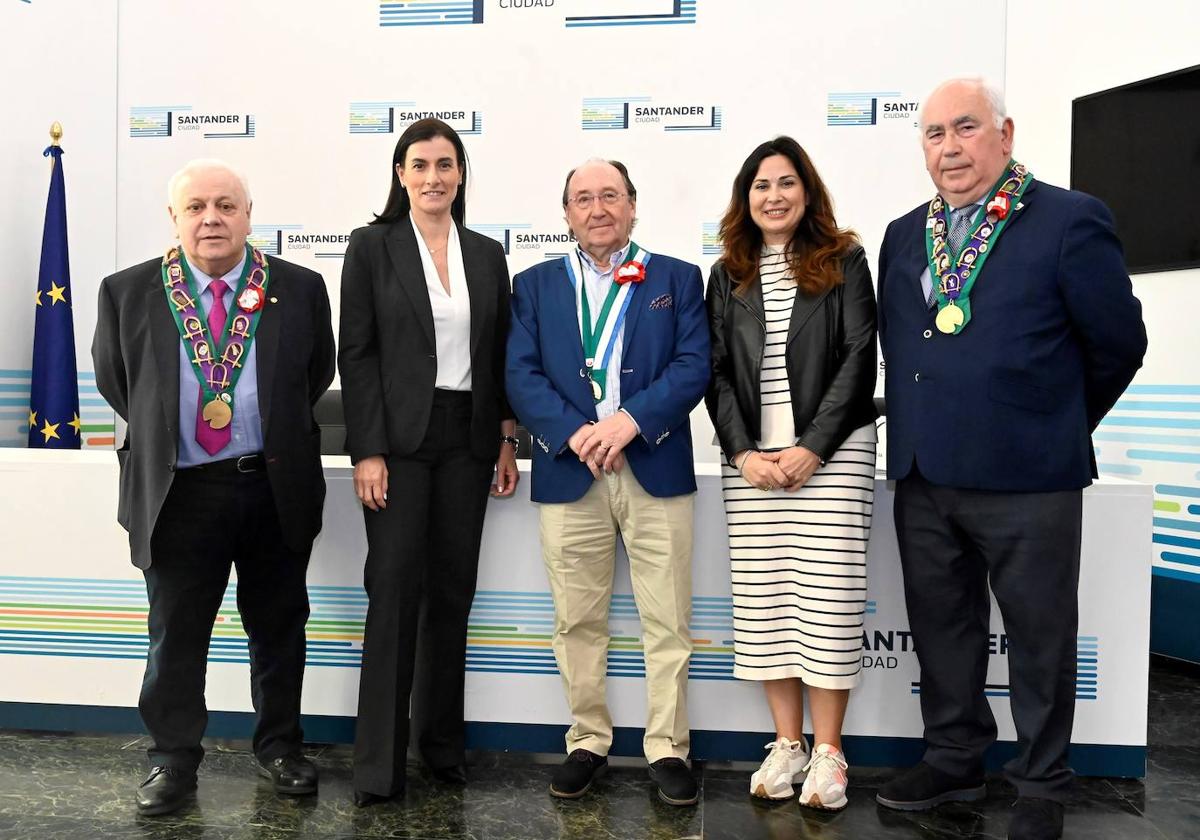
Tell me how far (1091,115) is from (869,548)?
2995 mm

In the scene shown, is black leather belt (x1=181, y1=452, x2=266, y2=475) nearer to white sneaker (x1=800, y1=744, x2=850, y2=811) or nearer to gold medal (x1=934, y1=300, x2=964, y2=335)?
white sneaker (x1=800, y1=744, x2=850, y2=811)

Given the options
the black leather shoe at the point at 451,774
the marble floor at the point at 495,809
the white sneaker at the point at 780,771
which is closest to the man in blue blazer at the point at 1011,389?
the marble floor at the point at 495,809

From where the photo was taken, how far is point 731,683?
105 inches

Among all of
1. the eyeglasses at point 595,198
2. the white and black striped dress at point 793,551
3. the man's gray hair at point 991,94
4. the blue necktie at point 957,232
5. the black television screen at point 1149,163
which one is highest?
the black television screen at point 1149,163

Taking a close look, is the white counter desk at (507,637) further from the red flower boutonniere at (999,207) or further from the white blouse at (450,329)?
Answer: the red flower boutonniere at (999,207)

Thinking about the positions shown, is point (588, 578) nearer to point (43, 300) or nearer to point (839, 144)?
point (839, 144)

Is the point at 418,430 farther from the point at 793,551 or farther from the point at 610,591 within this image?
the point at 793,551

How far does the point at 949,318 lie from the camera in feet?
7.26

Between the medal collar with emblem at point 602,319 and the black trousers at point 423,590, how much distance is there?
0.35m

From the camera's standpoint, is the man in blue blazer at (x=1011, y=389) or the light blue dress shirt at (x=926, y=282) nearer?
the man in blue blazer at (x=1011, y=389)

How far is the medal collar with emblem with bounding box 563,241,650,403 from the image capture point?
7.97ft

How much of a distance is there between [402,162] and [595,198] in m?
0.52

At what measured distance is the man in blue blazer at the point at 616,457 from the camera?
2.39 metres

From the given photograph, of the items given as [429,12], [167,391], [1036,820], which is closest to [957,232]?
[1036,820]
